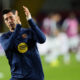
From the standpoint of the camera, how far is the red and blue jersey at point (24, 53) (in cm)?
727

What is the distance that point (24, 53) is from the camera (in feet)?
23.9

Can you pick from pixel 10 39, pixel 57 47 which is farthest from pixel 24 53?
pixel 57 47

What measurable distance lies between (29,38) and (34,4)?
24009 millimetres

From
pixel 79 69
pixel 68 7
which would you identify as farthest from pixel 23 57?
pixel 68 7

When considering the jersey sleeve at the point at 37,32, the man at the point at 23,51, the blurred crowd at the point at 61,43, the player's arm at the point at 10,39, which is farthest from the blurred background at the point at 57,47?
the jersey sleeve at the point at 37,32

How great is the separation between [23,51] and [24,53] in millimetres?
36

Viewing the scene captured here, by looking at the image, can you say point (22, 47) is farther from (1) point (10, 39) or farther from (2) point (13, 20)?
(2) point (13, 20)

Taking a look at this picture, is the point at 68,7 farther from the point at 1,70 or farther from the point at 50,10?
the point at 1,70

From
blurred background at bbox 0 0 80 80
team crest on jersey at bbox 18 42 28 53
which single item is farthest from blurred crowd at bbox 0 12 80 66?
team crest on jersey at bbox 18 42 28 53

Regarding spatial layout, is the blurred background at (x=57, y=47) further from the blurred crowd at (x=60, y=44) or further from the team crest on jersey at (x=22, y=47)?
the team crest on jersey at (x=22, y=47)

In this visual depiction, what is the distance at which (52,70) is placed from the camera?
1606cm

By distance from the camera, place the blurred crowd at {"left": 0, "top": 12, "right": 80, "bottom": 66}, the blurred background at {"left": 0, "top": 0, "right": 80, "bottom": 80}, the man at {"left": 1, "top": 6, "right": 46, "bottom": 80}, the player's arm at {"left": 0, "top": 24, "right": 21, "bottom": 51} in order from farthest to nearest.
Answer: the blurred crowd at {"left": 0, "top": 12, "right": 80, "bottom": 66}
the blurred background at {"left": 0, "top": 0, "right": 80, "bottom": 80}
the man at {"left": 1, "top": 6, "right": 46, "bottom": 80}
the player's arm at {"left": 0, "top": 24, "right": 21, "bottom": 51}

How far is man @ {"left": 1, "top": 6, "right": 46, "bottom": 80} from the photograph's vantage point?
7.25 metres

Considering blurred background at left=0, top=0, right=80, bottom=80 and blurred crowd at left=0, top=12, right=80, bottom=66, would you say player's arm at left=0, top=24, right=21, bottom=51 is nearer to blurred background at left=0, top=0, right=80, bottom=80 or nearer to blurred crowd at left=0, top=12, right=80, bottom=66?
blurred background at left=0, top=0, right=80, bottom=80
